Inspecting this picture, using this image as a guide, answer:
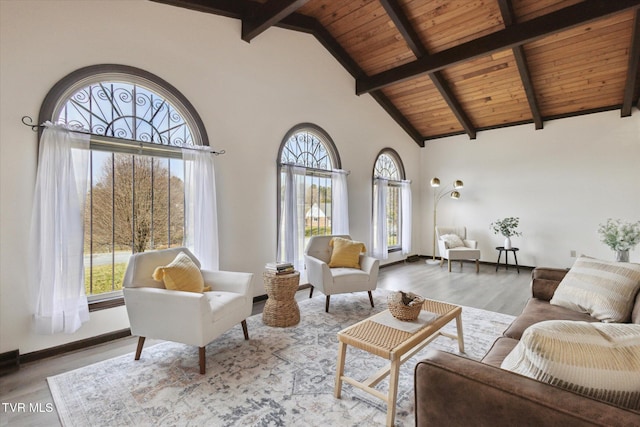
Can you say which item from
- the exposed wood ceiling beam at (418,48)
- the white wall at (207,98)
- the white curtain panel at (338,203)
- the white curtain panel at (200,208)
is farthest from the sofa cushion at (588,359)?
the exposed wood ceiling beam at (418,48)

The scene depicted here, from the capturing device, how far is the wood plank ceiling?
3637 millimetres

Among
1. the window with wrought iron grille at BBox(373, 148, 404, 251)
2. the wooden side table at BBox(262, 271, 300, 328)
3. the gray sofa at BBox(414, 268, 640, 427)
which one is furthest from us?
the window with wrought iron grille at BBox(373, 148, 404, 251)

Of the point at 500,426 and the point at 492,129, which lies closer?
the point at 500,426

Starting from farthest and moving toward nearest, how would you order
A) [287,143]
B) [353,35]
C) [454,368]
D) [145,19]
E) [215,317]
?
[353,35] → [287,143] → [145,19] → [215,317] → [454,368]

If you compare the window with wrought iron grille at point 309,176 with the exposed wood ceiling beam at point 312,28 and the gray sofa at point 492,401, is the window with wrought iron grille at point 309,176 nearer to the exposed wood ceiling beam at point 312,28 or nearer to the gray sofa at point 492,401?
the exposed wood ceiling beam at point 312,28

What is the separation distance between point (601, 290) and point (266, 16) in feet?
13.1

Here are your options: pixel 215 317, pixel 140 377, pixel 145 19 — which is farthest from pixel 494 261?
pixel 145 19

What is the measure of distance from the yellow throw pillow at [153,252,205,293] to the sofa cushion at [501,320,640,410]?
2345 millimetres

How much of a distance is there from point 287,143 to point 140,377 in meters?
3.28

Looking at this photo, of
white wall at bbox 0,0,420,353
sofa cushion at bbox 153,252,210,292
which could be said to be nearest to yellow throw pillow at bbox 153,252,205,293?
sofa cushion at bbox 153,252,210,292

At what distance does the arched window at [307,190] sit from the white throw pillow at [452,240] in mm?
2354

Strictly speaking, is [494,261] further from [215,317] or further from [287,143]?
[215,317]

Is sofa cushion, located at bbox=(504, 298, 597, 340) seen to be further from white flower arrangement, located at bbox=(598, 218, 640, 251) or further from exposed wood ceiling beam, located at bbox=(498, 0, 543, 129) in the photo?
exposed wood ceiling beam, located at bbox=(498, 0, 543, 129)

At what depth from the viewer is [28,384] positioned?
2125 millimetres
